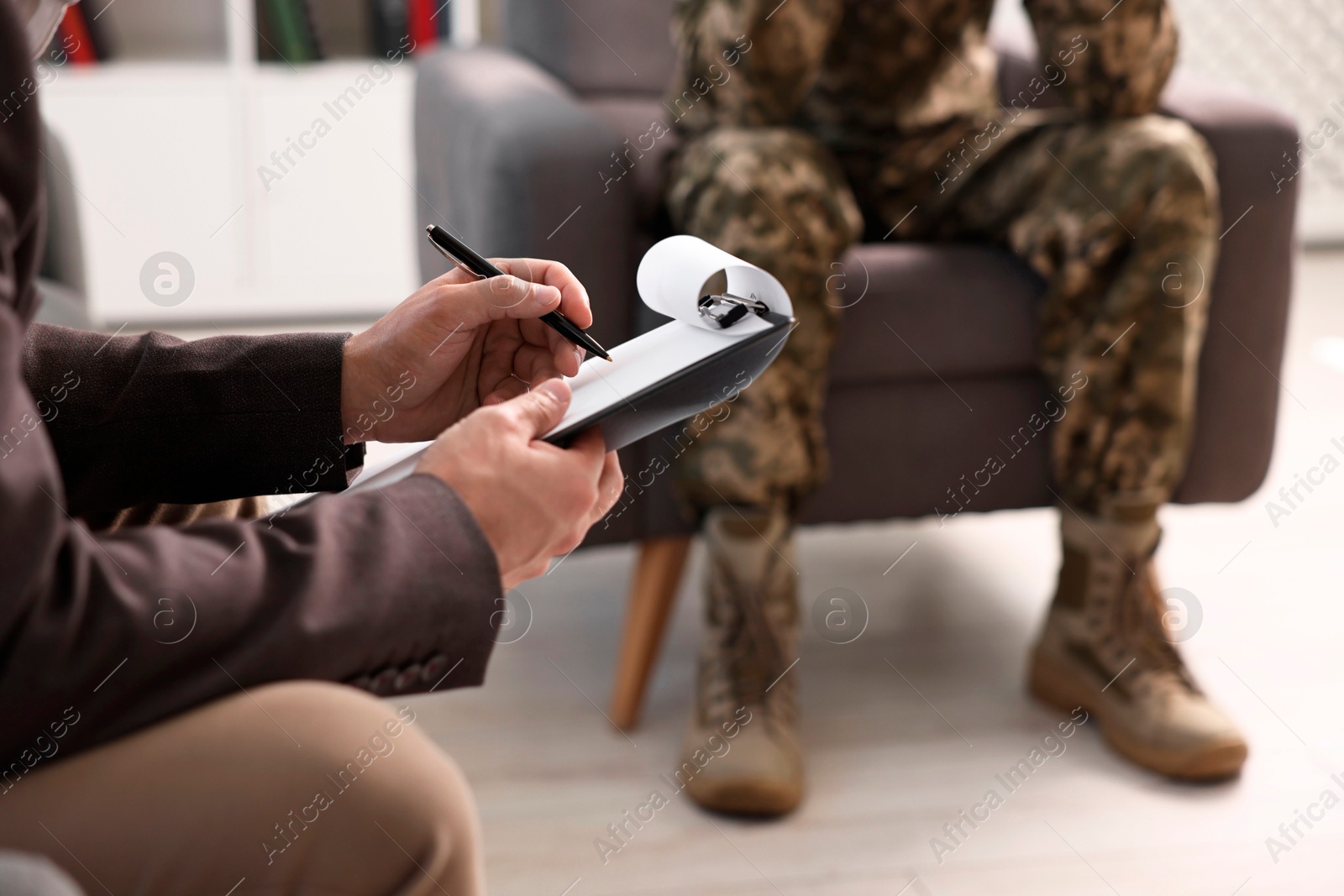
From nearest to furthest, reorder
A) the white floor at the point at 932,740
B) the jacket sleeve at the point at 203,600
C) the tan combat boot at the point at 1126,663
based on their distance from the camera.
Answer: the jacket sleeve at the point at 203,600 < the white floor at the point at 932,740 < the tan combat boot at the point at 1126,663

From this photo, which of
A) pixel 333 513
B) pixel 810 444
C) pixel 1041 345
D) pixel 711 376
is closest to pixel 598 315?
pixel 810 444

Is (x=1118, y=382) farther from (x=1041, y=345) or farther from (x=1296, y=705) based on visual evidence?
(x=1296, y=705)

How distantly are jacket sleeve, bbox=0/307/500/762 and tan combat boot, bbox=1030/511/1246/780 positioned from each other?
2.86 ft

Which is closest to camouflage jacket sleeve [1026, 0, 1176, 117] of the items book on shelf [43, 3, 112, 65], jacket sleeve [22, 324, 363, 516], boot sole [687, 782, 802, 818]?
boot sole [687, 782, 802, 818]

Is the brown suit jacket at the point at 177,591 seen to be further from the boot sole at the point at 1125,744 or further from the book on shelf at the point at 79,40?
the book on shelf at the point at 79,40

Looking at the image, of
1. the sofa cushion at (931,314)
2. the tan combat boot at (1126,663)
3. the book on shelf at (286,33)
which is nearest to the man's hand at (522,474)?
the sofa cushion at (931,314)

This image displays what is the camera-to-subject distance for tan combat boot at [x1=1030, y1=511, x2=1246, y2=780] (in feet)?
3.65

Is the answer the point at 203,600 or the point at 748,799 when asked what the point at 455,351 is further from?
the point at 748,799

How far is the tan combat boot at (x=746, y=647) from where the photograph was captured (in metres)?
1.10

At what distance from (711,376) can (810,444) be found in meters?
0.61

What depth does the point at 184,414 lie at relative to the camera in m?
0.63

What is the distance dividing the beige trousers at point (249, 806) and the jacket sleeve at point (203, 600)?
0.01 meters

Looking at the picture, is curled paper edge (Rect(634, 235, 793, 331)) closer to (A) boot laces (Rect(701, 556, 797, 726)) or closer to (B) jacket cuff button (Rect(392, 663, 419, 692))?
(B) jacket cuff button (Rect(392, 663, 419, 692))

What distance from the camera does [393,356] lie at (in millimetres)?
669
